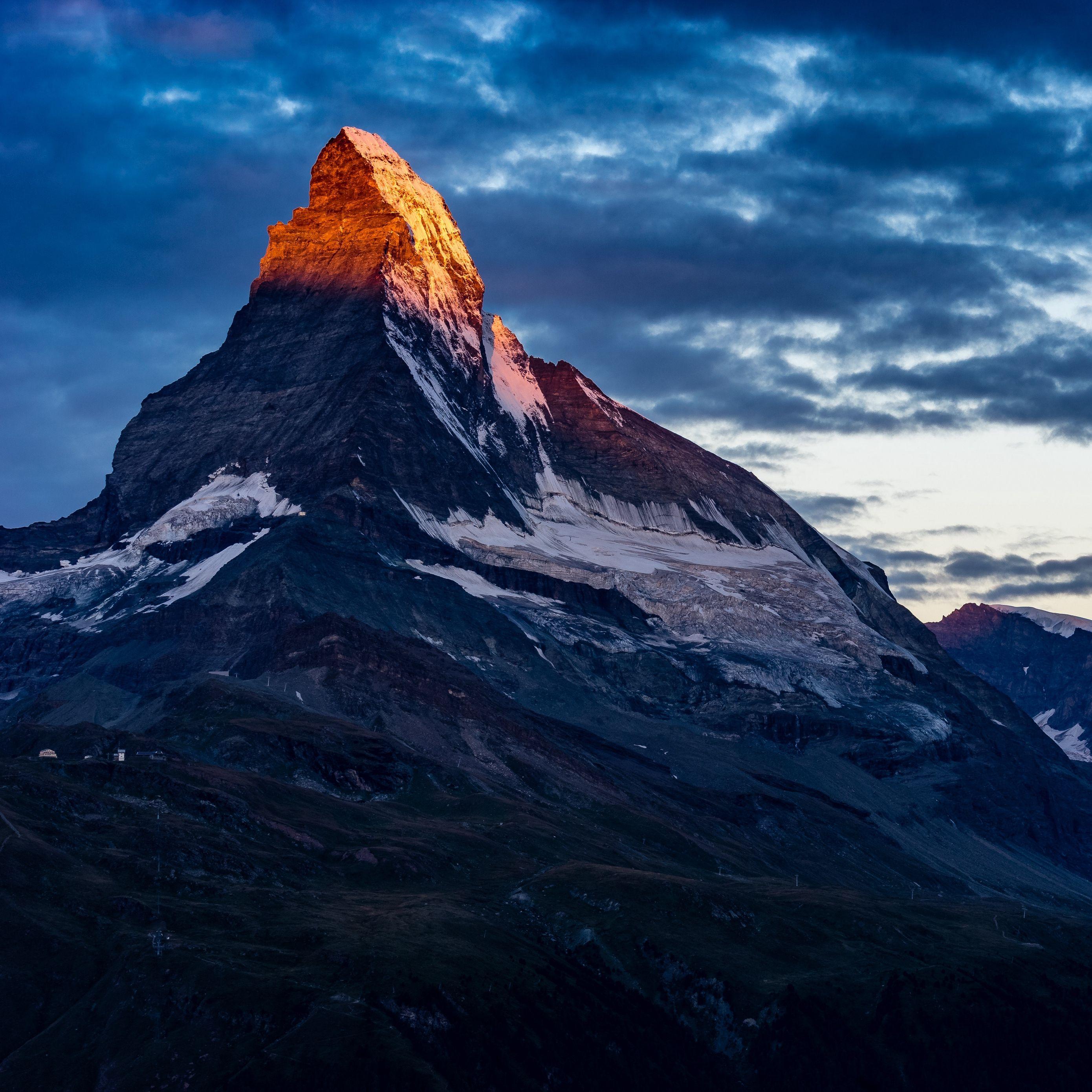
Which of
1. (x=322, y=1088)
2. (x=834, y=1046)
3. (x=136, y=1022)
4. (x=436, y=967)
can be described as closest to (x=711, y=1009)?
(x=834, y=1046)

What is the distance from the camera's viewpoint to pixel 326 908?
19350 cm

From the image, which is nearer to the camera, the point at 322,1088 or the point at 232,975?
the point at 322,1088

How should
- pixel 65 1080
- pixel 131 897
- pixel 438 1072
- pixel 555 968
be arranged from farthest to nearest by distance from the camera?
1. pixel 555 968
2. pixel 131 897
3. pixel 438 1072
4. pixel 65 1080

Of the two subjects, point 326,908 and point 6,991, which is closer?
point 6,991

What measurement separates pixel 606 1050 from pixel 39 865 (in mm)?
69060

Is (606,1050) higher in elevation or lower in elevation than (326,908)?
lower

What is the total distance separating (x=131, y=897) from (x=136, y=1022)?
23050 millimetres

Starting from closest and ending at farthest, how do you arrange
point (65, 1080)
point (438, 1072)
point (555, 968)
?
point (65, 1080), point (438, 1072), point (555, 968)

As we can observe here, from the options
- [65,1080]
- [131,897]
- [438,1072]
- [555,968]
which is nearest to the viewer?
[65,1080]

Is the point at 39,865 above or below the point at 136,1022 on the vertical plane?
above

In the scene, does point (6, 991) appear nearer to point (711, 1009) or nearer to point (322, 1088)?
point (322, 1088)

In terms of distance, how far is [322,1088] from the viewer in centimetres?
15125

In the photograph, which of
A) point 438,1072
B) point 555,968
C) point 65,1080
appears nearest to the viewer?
point 65,1080

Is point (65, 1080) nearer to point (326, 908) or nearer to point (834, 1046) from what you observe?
point (326, 908)
